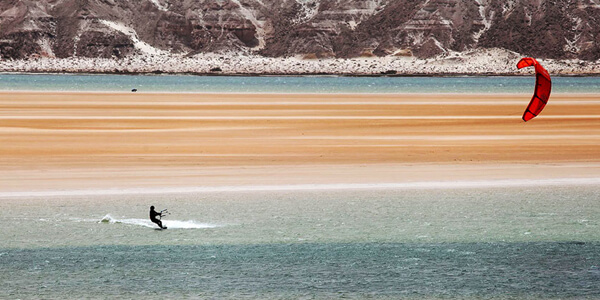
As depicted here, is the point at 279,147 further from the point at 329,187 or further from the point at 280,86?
the point at 280,86

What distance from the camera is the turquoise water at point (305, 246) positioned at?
10352 mm

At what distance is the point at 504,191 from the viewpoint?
56.9 feet

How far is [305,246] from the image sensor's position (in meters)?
12.4

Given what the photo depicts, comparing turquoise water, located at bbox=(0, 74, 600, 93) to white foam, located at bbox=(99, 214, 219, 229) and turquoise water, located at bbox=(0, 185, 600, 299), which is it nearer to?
turquoise water, located at bbox=(0, 185, 600, 299)

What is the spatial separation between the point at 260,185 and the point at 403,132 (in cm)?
1313

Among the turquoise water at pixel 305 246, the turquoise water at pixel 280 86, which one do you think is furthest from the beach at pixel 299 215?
the turquoise water at pixel 280 86

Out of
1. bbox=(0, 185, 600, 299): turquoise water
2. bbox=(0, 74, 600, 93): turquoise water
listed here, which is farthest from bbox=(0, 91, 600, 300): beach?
bbox=(0, 74, 600, 93): turquoise water

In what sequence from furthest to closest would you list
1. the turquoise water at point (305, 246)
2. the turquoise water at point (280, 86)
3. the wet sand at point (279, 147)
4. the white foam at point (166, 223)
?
the turquoise water at point (280, 86)
the wet sand at point (279, 147)
the white foam at point (166, 223)
the turquoise water at point (305, 246)

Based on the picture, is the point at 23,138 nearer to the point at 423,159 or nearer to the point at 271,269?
the point at 423,159

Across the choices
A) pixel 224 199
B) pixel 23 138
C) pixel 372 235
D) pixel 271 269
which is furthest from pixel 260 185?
pixel 23 138

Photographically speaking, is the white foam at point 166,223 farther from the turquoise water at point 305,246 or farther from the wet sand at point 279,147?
the wet sand at point 279,147

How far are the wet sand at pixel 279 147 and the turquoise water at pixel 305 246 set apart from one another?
8.51ft

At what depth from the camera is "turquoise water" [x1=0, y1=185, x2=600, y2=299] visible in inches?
408

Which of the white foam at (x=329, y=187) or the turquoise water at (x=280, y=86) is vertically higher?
the white foam at (x=329, y=187)
